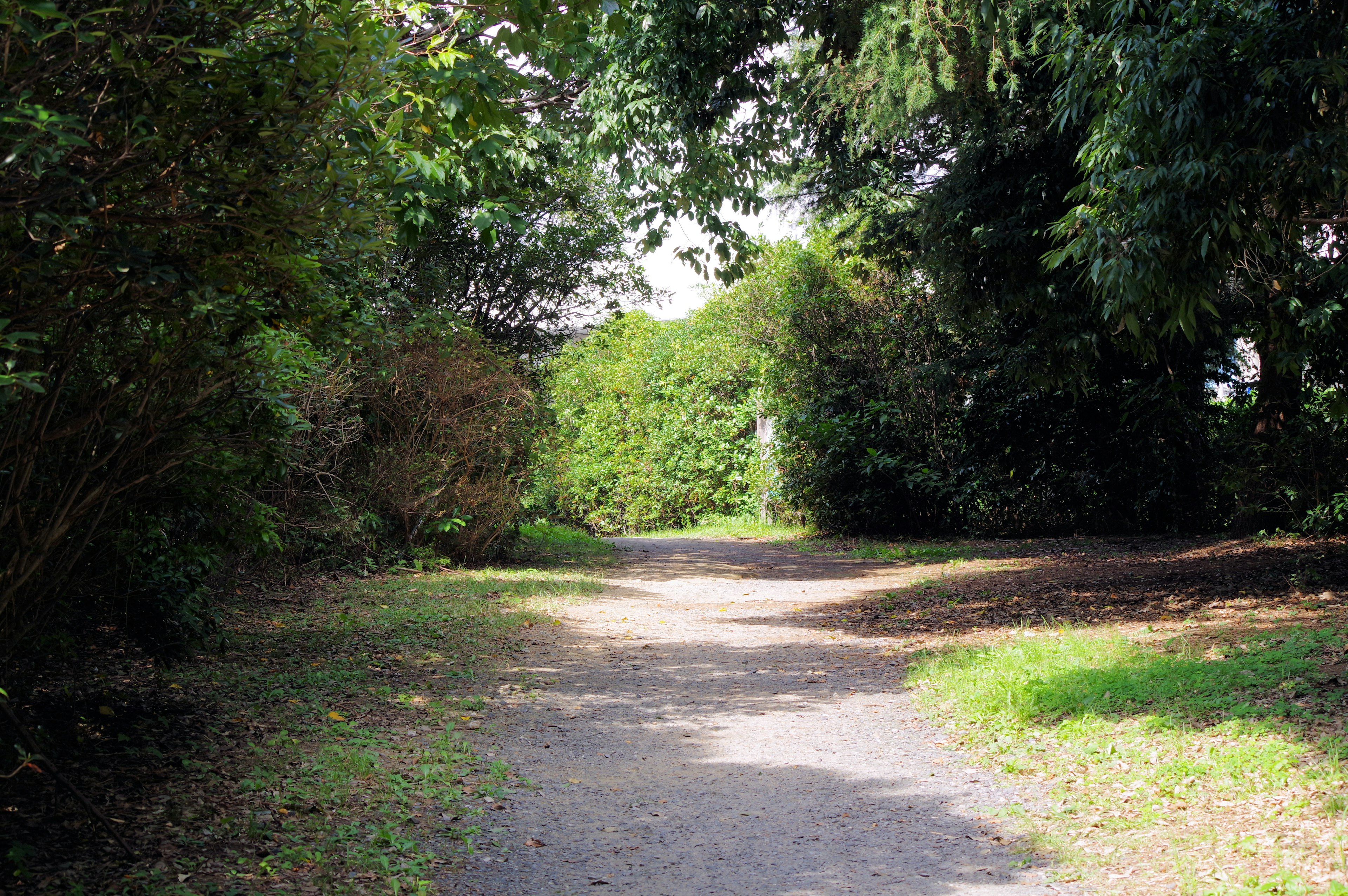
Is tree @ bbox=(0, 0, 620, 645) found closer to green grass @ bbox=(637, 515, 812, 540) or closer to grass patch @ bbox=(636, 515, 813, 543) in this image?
grass patch @ bbox=(636, 515, 813, 543)

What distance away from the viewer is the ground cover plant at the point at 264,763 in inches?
139

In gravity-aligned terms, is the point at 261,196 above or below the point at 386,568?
above

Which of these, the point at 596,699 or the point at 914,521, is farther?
the point at 914,521

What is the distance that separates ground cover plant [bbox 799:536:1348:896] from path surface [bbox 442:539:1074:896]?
11.8 inches

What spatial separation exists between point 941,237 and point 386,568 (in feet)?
23.7

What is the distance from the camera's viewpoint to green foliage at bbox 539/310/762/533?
20.1m

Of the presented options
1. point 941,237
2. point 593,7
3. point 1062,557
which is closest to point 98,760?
point 593,7

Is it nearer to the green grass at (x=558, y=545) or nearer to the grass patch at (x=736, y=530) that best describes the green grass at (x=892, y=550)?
the grass patch at (x=736, y=530)

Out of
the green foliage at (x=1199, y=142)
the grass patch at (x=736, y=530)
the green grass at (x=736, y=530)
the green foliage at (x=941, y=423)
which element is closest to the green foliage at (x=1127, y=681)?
the green foliage at (x=1199, y=142)

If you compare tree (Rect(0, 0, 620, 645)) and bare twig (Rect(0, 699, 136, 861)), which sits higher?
tree (Rect(0, 0, 620, 645))

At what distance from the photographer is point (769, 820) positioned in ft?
13.8

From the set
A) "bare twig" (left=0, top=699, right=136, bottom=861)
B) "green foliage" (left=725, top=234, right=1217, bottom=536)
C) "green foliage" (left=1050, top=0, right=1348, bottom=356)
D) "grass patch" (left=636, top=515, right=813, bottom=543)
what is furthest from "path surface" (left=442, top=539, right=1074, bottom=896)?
"grass patch" (left=636, top=515, right=813, bottom=543)

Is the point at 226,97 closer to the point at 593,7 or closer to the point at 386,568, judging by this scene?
the point at 593,7

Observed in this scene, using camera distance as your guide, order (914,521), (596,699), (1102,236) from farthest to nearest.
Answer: (914,521) < (1102,236) < (596,699)
